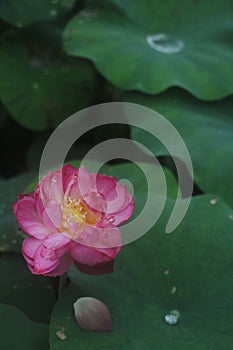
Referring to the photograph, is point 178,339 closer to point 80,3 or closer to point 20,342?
point 20,342

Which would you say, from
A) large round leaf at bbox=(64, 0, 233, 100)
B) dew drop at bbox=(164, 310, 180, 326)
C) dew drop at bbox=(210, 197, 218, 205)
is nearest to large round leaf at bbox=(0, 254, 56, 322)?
dew drop at bbox=(164, 310, 180, 326)

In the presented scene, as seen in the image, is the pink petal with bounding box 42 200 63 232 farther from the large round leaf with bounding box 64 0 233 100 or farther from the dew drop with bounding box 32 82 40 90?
the dew drop with bounding box 32 82 40 90

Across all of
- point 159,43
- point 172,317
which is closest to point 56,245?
point 172,317

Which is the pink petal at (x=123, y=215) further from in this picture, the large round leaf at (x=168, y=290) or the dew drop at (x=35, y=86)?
the dew drop at (x=35, y=86)

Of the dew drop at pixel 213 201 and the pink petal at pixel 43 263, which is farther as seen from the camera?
the dew drop at pixel 213 201

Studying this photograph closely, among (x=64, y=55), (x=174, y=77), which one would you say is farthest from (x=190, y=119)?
(x=64, y=55)

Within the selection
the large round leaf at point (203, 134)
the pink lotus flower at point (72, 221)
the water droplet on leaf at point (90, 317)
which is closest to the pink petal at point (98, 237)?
the pink lotus flower at point (72, 221)
